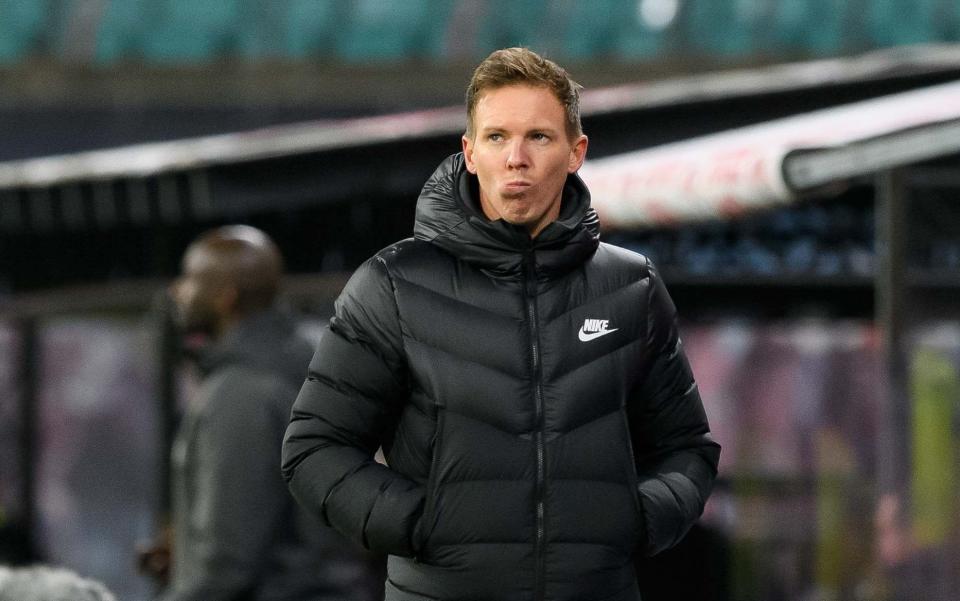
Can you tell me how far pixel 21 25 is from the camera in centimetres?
1839

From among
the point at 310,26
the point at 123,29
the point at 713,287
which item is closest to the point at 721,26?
the point at 310,26

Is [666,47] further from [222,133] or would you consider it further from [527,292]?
[527,292]

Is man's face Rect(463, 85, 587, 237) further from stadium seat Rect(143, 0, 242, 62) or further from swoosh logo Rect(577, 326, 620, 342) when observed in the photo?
stadium seat Rect(143, 0, 242, 62)

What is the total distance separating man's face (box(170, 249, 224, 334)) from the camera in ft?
14.0

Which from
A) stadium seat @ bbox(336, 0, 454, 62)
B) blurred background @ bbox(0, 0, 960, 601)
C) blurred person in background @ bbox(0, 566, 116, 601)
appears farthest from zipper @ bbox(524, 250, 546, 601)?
stadium seat @ bbox(336, 0, 454, 62)

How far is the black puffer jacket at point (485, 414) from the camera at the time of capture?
231cm

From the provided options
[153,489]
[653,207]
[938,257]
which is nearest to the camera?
[653,207]

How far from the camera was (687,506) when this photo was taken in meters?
2.45

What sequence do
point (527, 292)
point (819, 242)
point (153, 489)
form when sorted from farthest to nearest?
point (153, 489)
point (819, 242)
point (527, 292)

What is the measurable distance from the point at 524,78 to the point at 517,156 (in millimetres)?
92

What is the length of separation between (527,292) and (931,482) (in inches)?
174

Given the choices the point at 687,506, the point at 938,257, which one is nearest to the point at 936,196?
the point at 938,257

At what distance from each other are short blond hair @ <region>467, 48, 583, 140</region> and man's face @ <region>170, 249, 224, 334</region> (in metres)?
2.00

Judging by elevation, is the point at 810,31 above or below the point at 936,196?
below
